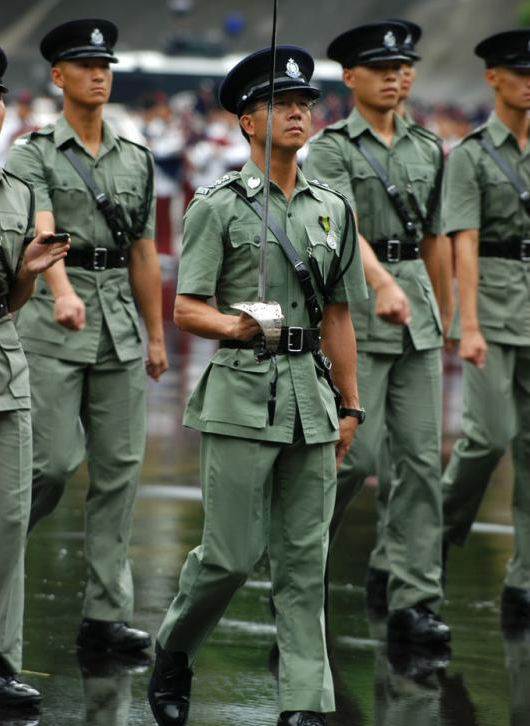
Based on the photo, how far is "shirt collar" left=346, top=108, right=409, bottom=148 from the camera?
7.71 meters

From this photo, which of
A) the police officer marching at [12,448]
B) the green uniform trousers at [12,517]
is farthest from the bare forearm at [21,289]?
the green uniform trousers at [12,517]

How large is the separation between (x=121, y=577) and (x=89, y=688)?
81 centimetres

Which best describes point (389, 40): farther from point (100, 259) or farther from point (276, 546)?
point (276, 546)

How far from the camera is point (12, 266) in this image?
6.39 metres

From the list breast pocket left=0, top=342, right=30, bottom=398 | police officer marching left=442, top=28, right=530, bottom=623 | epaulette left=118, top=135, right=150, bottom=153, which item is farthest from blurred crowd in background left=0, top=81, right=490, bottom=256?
breast pocket left=0, top=342, right=30, bottom=398

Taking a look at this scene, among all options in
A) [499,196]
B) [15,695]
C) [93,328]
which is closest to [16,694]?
[15,695]

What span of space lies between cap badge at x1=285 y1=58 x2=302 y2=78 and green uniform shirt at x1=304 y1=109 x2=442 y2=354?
1.56m

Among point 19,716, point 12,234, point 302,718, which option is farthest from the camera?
point 12,234

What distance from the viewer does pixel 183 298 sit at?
6.01 metres

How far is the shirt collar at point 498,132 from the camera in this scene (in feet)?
26.6

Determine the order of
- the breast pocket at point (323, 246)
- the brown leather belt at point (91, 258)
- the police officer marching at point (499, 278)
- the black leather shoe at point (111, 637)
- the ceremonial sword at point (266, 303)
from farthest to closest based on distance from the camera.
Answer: the police officer marching at point (499, 278) → the brown leather belt at point (91, 258) → the black leather shoe at point (111, 637) → the breast pocket at point (323, 246) → the ceremonial sword at point (266, 303)

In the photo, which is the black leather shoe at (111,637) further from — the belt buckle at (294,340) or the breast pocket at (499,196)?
the breast pocket at (499,196)

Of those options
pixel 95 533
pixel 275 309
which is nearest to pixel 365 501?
pixel 95 533

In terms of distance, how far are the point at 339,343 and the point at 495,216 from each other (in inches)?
80.3
